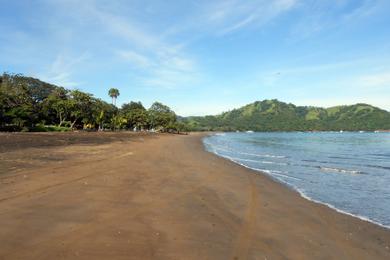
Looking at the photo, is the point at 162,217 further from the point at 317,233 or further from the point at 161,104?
the point at 161,104

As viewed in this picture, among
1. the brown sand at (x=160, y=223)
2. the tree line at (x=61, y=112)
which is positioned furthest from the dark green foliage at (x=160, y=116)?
Result: the brown sand at (x=160, y=223)

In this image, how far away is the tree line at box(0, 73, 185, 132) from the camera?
2169 inches

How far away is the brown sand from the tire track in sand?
0.08ft

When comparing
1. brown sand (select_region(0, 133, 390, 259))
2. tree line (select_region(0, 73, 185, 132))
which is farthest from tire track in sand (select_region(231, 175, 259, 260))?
tree line (select_region(0, 73, 185, 132))

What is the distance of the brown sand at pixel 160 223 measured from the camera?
23.0ft

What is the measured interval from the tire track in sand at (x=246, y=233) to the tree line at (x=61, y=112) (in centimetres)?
4913

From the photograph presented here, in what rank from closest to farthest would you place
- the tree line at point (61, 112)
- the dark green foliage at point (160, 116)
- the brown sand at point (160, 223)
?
the brown sand at point (160, 223), the tree line at point (61, 112), the dark green foliage at point (160, 116)

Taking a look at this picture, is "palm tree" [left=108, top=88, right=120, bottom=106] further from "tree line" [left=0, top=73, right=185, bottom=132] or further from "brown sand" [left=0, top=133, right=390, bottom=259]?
"brown sand" [left=0, top=133, right=390, bottom=259]

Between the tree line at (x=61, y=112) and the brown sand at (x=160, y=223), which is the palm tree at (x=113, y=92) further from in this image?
the brown sand at (x=160, y=223)

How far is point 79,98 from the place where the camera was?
271 ft

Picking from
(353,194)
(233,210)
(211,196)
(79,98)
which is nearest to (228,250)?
(233,210)

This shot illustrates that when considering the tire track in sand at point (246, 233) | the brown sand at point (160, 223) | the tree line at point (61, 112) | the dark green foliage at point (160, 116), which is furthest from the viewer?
the dark green foliage at point (160, 116)

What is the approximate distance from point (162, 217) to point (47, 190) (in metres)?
4.43

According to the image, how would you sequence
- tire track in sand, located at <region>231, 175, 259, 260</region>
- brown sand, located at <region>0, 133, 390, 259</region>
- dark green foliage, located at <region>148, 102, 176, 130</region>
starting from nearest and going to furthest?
1. brown sand, located at <region>0, 133, 390, 259</region>
2. tire track in sand, located at <region>231, 175, 259, 260</region>
3. dark green foliage, located at <region>148, 102, 176, 130</region>
